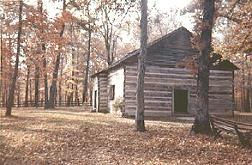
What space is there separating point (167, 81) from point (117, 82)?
13.7 ft

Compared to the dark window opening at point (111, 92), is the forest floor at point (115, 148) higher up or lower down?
lower down

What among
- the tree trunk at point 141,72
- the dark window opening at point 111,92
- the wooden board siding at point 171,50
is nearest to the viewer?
the tree trunk at point 141,72

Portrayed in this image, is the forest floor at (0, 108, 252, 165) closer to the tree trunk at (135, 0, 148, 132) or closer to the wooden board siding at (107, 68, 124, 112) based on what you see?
the tree trunk at (135, 0, 148, 132)

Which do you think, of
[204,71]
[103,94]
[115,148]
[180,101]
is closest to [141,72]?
[204,71]

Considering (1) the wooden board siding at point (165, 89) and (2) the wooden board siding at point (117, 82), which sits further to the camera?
(2) the wooden board siding at point (117, 82)

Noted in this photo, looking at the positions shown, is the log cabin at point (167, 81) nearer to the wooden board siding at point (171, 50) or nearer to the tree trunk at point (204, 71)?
the wooden board siding at point (171, 50)

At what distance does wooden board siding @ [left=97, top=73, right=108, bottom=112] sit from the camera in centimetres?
3581

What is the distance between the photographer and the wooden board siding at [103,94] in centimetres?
3581

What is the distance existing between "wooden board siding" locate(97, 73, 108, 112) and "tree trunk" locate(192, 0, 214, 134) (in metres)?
19.3

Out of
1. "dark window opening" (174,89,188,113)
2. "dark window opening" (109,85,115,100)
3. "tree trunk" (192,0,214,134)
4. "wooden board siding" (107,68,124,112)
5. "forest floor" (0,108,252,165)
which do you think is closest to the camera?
"forest floor" (0,108,252,165)

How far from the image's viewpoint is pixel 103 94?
35812 millimetres

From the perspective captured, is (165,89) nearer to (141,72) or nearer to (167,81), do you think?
(167,81)

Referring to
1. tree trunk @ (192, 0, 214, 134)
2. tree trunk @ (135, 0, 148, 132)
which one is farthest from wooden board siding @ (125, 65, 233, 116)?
tree trunk @ (192, 0, 214, 134)

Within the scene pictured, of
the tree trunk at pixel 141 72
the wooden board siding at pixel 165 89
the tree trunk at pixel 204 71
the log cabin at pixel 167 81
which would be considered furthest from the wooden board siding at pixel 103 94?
the tree trunk at pixel 204 71
